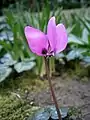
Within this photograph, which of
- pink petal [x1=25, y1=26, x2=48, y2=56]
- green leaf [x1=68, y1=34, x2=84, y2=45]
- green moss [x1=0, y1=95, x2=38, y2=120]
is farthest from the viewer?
green leaf [x1=68, y1=34, x2=84, y2=45]

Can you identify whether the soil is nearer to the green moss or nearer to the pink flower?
the green moss

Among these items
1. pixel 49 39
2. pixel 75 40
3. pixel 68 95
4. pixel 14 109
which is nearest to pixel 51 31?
pixel 49 39

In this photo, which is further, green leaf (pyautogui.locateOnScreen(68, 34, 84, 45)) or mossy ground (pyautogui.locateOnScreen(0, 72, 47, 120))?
green leaf (pyautogui.locateOnScreen(68, 34, 84, 45))

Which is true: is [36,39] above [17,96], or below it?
above

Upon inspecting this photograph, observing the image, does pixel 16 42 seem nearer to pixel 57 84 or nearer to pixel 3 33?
pixel 57 84

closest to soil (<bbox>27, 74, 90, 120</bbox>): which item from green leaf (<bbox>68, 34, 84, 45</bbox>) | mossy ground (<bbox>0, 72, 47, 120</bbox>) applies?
mossy ground (<bbox>0, 72, 47, 120</bbox>)

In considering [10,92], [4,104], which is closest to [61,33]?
[4,104]

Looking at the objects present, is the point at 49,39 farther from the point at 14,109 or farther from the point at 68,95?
the point at 68,95

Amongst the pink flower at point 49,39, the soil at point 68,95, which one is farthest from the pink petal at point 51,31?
the soil at point 68,95

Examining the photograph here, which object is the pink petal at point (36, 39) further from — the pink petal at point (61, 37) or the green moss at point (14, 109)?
the green moss at point (14, 109)
